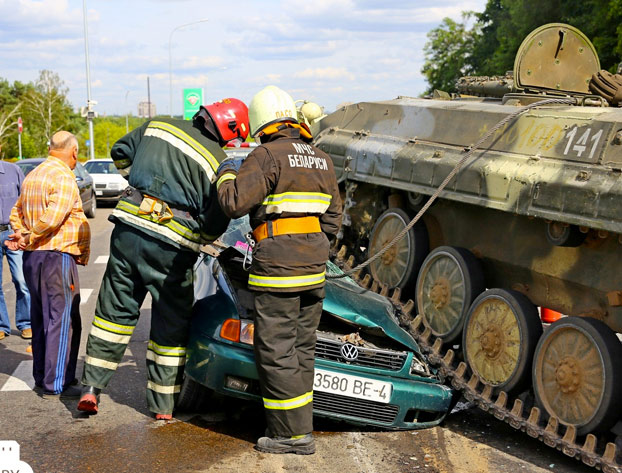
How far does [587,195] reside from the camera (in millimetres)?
5508

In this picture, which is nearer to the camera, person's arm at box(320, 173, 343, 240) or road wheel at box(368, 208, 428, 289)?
person's arm at box(320, 173, 343, 240)

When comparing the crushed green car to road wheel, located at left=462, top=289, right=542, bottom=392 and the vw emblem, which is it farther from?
road wheel, located at left=462, top=289, right=542, bottom=392

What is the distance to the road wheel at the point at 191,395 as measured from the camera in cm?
598

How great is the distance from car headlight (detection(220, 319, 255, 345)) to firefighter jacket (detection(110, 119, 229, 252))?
58 centimetres

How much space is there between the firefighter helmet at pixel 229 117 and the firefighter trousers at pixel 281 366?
3.86ft

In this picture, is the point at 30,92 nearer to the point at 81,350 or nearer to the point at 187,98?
the point at 187,98

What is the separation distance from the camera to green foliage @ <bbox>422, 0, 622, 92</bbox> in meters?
21.6

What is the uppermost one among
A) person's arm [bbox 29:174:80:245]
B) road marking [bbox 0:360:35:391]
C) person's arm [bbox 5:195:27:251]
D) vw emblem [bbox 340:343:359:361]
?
person's arm [bbox 29:174:80:245]

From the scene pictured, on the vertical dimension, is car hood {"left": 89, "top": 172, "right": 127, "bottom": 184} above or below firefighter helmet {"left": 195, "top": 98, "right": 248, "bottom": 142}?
below

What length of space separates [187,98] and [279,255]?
28672 millimetres

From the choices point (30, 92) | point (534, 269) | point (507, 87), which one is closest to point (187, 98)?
point (507, 87)

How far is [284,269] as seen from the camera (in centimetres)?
535

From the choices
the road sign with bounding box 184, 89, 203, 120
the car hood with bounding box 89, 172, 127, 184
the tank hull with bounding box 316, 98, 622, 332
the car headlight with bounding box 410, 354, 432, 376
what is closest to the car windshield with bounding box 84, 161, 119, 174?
the car hood with bounding box 89, 172, 127, 184

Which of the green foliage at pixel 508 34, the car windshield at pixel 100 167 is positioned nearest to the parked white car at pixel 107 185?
the car windshield at pixel 100 167
